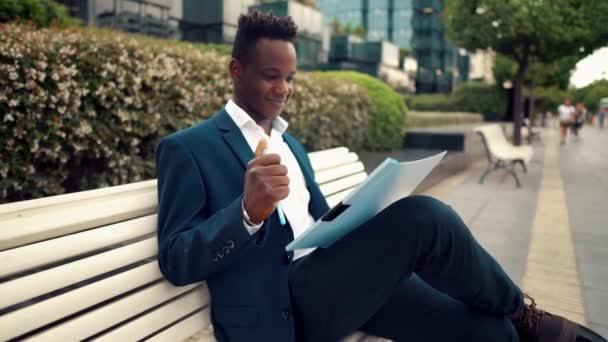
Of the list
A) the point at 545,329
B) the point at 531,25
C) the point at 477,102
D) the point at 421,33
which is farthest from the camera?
the point at 421,33

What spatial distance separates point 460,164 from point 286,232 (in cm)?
869

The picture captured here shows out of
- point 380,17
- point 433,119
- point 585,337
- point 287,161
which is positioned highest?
point 380,17

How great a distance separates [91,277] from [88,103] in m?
2.92

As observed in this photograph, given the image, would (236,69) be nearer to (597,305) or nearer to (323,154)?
(323,154)

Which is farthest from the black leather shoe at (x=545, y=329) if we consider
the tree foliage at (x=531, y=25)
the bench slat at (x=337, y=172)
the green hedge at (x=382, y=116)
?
the tree foliage at (x=531, y=25)

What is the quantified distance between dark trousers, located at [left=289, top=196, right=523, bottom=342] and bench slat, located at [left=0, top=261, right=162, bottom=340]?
0.55m

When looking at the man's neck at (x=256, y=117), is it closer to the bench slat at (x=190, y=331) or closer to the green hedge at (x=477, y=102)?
the bench slat at (x=190, y=331)

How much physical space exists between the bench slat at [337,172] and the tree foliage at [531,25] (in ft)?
32.1

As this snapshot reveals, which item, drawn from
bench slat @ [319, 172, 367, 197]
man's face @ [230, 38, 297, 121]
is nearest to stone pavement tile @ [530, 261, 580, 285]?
bench slat @ [319, 172, 367, 197]

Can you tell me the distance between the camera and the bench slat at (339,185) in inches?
119

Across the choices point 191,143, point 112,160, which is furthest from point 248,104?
point 112,160

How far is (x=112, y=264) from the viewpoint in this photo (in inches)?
59.4

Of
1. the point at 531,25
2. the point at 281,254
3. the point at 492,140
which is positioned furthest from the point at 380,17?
the point at 281,254

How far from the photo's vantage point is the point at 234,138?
70.8 inches
